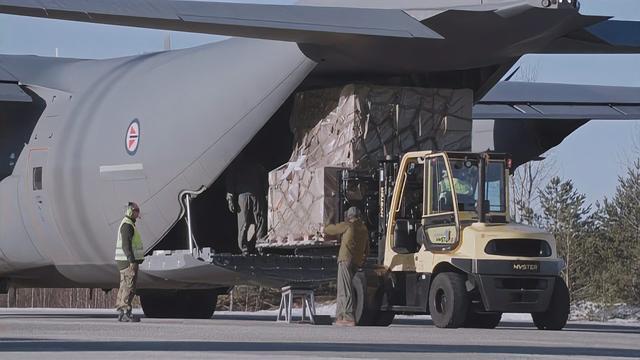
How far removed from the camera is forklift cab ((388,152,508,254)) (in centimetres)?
1759

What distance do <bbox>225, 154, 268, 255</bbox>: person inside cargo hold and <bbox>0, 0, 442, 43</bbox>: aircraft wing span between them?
3.20m

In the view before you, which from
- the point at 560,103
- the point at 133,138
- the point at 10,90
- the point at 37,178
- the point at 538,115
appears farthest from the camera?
the point at 560,103

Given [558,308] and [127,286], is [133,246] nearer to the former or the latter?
[127,286]

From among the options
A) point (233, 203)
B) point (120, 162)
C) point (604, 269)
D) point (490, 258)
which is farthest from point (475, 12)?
point (604, 269)

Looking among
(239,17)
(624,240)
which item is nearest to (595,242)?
(624,240)

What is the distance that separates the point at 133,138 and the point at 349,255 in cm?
424

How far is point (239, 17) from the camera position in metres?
16.4

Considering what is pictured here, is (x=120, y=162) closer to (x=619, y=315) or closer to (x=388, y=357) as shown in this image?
(x=388, y=357)

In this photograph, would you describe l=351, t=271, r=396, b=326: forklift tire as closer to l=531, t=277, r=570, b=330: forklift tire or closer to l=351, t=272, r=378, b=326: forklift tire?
l=351, t=272, r=378, b=326: forklift tire

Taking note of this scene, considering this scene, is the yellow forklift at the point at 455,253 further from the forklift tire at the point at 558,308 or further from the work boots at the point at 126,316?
the work boots at the point at 126,316

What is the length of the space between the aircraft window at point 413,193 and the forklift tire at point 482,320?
1658 mm

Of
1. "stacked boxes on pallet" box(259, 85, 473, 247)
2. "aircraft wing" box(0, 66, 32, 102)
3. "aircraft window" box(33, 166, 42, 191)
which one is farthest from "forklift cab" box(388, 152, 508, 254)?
"aircraft wing" box(0, 66, 32, 102)

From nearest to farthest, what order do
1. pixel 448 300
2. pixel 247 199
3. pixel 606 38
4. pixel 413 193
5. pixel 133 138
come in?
pixel 448 300, pixel 606 38, pixel 413 193, pixel 247 199, pixel 133 138

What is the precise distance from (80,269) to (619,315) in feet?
40.9
